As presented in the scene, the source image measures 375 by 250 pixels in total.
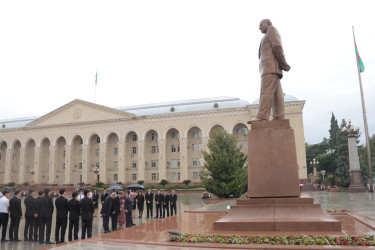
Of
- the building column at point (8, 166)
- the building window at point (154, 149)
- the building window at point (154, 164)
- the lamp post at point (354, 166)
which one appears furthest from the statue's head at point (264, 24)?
Result: the building column at point (8, 166)

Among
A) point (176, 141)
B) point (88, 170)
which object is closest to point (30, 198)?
point (176, 141)

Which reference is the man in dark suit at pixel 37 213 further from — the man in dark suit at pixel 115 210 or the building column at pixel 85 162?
the building column at pixel 85 162

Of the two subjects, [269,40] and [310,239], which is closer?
[310,239]

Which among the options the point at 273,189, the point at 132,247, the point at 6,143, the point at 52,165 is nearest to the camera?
the point at 132,247

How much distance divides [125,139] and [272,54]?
4060 centimetres

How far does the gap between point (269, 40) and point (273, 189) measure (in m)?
4.30

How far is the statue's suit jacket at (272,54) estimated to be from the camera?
8805 mm

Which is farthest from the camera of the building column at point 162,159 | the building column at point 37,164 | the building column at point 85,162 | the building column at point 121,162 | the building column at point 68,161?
the building column at point 37,164

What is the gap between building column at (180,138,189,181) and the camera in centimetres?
4403

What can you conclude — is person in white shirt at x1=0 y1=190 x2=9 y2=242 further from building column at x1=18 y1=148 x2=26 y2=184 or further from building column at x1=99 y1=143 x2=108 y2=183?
building column at x1=18 y1=148 x2=26 y2=184

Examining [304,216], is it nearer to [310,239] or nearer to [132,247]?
[310,239]

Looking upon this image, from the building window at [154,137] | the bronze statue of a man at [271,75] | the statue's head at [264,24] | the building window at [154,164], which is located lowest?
the building window at [154,164]

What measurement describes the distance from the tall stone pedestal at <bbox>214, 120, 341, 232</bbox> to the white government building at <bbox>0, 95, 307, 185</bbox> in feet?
109

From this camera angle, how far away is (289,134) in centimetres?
817
